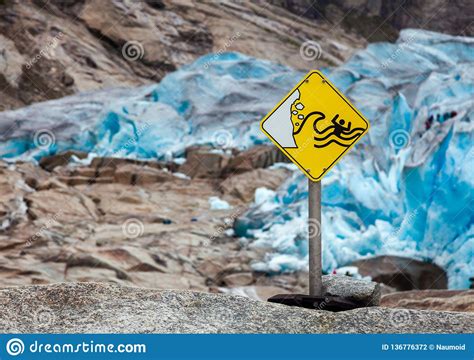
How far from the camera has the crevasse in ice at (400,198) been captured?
1004 cm

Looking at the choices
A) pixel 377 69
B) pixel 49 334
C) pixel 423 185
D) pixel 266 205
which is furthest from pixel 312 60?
pixel 49 334

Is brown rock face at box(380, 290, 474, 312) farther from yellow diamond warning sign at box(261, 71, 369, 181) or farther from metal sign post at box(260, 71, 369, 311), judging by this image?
yellow diamond warning sign at box(261, 71, 369, 181)

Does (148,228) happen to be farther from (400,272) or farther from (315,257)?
(315,257)

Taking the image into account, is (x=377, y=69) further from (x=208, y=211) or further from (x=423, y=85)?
(x=208, y=211)

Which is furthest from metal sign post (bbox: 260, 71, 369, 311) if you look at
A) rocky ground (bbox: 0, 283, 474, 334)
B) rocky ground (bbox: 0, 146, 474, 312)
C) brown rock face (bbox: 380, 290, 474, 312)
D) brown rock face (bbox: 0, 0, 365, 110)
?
brown rock face (bbox: 0, 0, 365, 110)

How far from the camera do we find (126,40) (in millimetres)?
22062

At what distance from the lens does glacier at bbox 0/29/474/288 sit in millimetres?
10367

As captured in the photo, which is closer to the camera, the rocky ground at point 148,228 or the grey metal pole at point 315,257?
the grey metal pole at point 315,257

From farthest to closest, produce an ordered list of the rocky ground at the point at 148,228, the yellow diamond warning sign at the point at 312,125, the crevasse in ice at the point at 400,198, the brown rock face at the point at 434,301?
the rocky ground at the point at 148,228, the crevasse in ice at the point at 400,198, the brown rock face at the point at 434,301, the yellow diamond warning sign at the point at 312,125

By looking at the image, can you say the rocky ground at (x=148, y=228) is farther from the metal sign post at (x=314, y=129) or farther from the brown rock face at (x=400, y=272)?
the metal sign post at (x=314, y=129)

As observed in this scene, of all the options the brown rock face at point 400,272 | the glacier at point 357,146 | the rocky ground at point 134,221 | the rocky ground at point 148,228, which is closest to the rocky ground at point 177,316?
the rocky ground at point 148,228

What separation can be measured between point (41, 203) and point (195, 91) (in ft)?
18.0

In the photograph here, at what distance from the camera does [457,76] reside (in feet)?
44.3

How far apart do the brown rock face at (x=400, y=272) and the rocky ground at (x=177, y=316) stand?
7539mm
